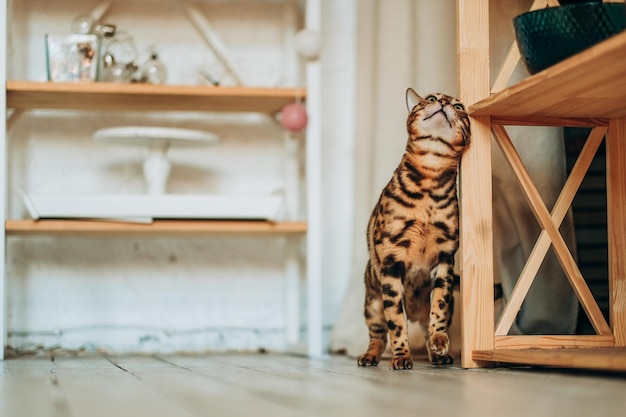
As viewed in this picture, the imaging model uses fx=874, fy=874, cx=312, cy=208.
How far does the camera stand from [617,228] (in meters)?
1.70

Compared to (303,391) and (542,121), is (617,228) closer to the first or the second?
(542,121)

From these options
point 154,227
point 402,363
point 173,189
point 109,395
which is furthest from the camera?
point 173,189

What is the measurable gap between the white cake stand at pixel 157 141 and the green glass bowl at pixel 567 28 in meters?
1.04

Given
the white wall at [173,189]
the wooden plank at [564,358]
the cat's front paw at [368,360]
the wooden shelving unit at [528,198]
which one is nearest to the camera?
the wooden plank at [564,358]

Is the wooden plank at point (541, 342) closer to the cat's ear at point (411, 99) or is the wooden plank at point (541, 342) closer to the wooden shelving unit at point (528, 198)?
the wooden shelving unit at point (528, 198)

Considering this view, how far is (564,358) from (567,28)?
54 cm

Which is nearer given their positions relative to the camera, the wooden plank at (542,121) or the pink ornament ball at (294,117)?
the wooden plank at (542,121)

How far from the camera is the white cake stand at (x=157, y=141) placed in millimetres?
2240

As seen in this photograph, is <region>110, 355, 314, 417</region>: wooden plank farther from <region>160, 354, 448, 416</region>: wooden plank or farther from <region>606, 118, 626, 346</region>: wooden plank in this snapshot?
<region>606, 118, 626, 346</region>: wooden plank

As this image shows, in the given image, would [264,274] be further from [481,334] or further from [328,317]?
[481,334]

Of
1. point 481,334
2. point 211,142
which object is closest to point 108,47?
point 211,142

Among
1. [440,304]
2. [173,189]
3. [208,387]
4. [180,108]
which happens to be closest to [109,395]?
[208,387]

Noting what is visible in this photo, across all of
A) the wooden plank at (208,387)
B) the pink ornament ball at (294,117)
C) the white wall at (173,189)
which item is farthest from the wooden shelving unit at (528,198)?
the white wall at (173,189)

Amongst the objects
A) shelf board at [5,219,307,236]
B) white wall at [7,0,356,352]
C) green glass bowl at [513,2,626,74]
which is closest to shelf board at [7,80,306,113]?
white wall at [7,0,356,352]
